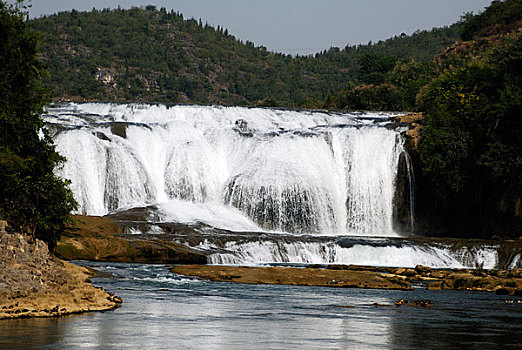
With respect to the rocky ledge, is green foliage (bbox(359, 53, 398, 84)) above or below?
above

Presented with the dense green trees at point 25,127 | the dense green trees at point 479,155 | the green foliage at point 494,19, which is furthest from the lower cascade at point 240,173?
the green foliage at point 494,19

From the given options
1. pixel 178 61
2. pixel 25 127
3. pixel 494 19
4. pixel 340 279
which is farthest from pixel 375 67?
pixel 25 127

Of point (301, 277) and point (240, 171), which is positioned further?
point (240, 171)

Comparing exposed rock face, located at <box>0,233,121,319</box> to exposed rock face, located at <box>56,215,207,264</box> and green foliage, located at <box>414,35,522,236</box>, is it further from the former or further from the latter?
green foliage, located at <box>414,35,522,236</box>

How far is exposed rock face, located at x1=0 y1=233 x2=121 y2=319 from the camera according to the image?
49.7ft

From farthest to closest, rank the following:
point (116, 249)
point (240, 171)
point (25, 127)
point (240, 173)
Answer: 1. point (240, 171)
2. point (240, 173)
3. point (116, 249)
4. point (25, 127)

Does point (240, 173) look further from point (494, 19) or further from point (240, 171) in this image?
point (494, 19)

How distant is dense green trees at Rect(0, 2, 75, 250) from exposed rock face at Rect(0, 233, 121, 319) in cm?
233

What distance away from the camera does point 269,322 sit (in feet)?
52.6

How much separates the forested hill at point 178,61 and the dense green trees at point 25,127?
9481cm

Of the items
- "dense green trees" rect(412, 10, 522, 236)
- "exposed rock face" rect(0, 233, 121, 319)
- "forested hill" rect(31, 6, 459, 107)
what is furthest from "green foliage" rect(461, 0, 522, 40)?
"exposed rock face" rect(0, 233, 121, 319)

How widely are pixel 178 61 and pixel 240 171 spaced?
104171 mm

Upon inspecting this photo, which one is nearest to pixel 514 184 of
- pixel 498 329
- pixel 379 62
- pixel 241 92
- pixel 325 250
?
pixel 325 250

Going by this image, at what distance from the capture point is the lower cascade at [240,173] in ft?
143
